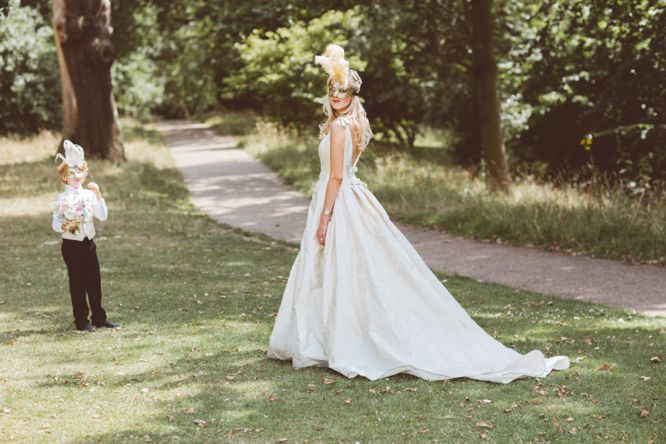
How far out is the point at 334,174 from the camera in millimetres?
6477

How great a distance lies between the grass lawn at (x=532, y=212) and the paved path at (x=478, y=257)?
36 cm

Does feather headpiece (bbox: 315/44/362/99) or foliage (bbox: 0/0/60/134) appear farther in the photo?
foliage (bbox: 0/0/60/134)

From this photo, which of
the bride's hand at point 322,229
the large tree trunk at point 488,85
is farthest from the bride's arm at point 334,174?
the large tree trunk at point 488,85

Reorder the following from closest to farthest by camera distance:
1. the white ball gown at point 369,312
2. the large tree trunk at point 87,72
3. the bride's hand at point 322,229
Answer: the white ball gown at point 369,312, the bride's hand at point 322,229, the large tree trunk at point 87,72

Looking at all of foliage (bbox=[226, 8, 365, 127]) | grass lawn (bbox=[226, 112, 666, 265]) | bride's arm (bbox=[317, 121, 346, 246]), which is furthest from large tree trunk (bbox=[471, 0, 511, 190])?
bride's arm (bbox=[317, 121, 346, 246])

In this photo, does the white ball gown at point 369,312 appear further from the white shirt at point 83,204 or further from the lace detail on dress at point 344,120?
the white shirt at point 83,204

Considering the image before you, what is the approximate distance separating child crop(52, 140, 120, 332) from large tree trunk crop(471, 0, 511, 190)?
424 inches

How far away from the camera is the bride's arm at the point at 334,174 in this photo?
6426 mm

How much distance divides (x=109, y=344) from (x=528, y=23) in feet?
48.1

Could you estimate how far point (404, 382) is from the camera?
6047 millimetres

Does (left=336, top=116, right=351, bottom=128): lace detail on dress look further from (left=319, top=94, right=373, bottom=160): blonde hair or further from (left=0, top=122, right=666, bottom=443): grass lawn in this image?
(left=0, top=122, right=666, bottom=443): grass lawn

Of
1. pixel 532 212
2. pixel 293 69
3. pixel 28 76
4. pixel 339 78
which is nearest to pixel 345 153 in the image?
pixel 339 78

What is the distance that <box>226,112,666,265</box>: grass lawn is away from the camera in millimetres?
11469

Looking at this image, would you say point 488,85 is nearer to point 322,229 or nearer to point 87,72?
point 87,72
